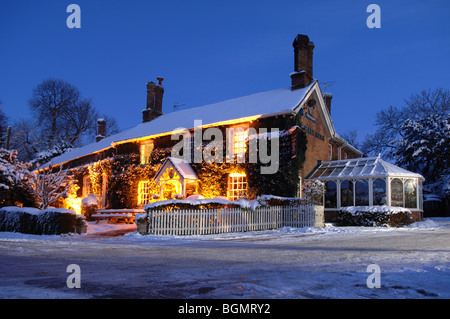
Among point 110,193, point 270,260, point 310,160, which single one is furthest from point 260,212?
point 110,193

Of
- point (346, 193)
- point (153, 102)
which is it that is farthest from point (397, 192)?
point (153, 102)

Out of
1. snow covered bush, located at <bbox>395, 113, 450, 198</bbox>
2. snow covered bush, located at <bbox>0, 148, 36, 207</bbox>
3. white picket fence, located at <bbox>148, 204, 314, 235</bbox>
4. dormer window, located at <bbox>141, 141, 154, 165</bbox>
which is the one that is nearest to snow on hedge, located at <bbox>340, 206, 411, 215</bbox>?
white picket fence, located at <bbox>148, 204, 314, 235</bbox>

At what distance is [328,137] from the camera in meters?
24.7

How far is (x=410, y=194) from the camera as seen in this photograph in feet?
67.9

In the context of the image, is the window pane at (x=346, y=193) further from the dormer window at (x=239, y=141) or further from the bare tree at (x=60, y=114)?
the bare tree at (x=60, y=114)

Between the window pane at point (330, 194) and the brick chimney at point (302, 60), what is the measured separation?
6.16 m

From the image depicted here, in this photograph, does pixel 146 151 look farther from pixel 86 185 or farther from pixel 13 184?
pixel 86 185

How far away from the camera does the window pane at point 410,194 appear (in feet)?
67.5

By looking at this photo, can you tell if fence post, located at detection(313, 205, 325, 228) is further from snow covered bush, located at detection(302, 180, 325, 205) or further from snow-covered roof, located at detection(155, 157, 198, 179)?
snow-covered roof, located at detection(155, 157, 198, 179)

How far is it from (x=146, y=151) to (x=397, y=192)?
637 inches

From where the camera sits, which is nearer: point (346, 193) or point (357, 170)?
point (346, 193)
